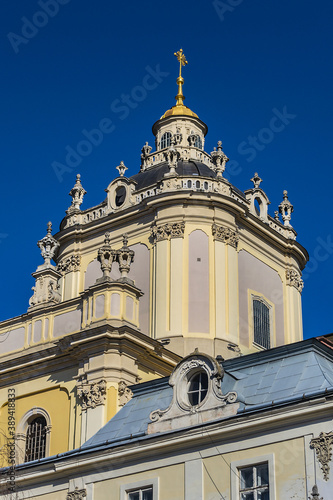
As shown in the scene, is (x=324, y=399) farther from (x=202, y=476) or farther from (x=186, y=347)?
(x=186, y=347)

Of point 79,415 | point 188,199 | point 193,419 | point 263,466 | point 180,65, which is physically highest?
point 180,65

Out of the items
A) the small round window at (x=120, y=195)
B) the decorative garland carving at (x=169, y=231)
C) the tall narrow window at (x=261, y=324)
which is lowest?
the tall narrow window at (x=261, y=324)

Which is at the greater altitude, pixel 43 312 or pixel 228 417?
pixel 43 312

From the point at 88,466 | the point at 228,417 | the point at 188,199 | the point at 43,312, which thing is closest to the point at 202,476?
the point at 228,417

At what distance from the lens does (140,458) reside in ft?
86.8

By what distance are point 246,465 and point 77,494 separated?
5.16 m

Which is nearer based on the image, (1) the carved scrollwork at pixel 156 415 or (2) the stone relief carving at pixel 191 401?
(2) the stone relief carving at pixel 191 401

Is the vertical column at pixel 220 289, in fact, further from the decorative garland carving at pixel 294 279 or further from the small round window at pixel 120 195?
the small round window at pixel 120 195

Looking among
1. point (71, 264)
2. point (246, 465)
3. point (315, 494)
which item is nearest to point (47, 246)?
point (71, 264)

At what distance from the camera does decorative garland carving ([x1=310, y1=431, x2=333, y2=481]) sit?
76.9 feet

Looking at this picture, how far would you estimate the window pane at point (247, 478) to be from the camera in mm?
24522

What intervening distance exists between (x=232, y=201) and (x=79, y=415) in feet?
42.0

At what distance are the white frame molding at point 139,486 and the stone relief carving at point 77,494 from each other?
1321 millimetres

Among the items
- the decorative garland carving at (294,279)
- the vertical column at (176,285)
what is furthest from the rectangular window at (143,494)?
the decorative garland carving at (294,279)
